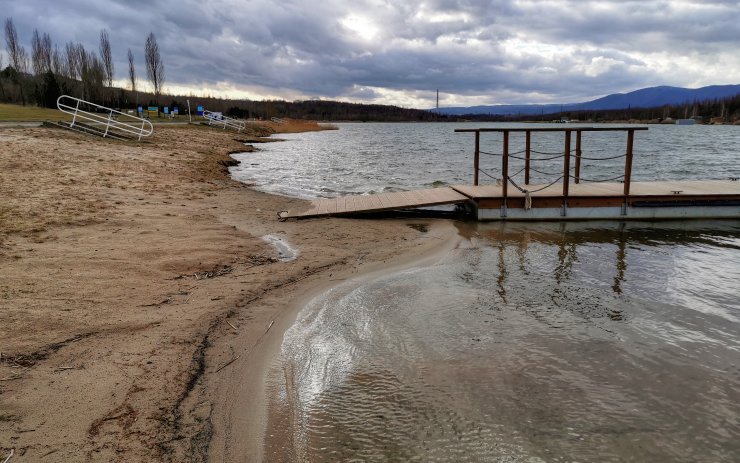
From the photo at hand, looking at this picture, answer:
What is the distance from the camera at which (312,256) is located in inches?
330

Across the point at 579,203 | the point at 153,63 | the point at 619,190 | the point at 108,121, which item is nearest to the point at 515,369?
the point at 579,203

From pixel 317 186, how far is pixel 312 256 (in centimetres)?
1172

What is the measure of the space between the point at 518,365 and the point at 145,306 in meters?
4.07

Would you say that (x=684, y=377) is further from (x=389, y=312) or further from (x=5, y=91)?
(x=5, y=91)

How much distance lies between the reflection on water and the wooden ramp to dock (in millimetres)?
4351

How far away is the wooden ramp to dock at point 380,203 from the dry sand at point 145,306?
1.55 ft

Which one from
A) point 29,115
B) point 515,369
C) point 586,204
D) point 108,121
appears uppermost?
point 29,115

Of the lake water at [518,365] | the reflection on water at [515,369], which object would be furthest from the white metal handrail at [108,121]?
the reflection on water at [515,369]

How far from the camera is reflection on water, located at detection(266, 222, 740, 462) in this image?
3.65 meters

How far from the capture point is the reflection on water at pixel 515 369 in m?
3.65

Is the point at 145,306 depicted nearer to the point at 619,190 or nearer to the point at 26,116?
the point at 619,190

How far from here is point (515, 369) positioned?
15.5 ft

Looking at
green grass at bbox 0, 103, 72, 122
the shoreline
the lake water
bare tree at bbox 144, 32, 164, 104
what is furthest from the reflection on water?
bare tree at bbox 144, 32, 164, 104

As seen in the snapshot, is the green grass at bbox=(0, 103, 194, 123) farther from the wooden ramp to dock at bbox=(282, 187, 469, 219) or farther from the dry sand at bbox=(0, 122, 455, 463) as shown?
the wooden ramp to dock at bbox=(282, 187, 469, 219)
